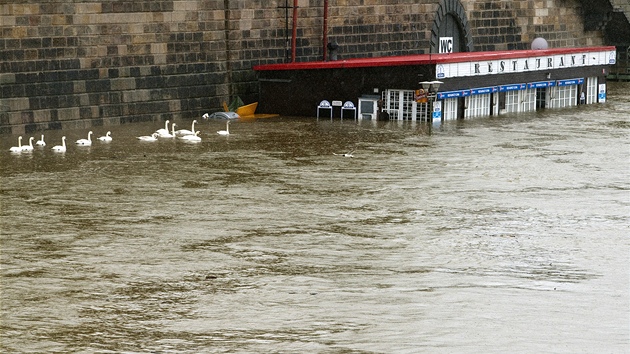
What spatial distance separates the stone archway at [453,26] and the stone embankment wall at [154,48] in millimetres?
1505

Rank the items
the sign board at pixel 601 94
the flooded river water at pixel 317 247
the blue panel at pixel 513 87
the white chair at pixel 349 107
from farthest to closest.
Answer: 1. the sign board at pixel 601 94
2. the blue panel at pixel 513 87
3. the white chair at pixel 349 107
4. the flooded river water at pixel 317 247

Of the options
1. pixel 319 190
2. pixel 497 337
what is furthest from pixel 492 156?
pixel 497 337

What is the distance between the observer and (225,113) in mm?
35000

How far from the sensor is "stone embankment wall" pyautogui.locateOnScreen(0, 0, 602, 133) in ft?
101

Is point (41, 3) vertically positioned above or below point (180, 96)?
above

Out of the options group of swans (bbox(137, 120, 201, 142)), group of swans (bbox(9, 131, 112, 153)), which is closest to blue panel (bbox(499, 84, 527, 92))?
group of swans (bbox(137, 120, 201, 142))

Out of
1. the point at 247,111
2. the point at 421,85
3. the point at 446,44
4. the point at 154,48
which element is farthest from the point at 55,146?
the point at 446,44

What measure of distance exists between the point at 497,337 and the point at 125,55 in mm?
22235

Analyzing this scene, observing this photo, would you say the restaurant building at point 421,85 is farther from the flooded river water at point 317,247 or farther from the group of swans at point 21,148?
the group of swans at point 21,148

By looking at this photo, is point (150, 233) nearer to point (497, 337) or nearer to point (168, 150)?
point (497, 337)

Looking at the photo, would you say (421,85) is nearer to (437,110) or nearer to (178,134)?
(437,110)

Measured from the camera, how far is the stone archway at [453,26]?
1769 inches

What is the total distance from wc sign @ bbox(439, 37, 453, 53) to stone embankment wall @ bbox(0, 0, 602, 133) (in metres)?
2.14

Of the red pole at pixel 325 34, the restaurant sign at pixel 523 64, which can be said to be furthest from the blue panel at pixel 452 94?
the red pole at pixel 325 34
